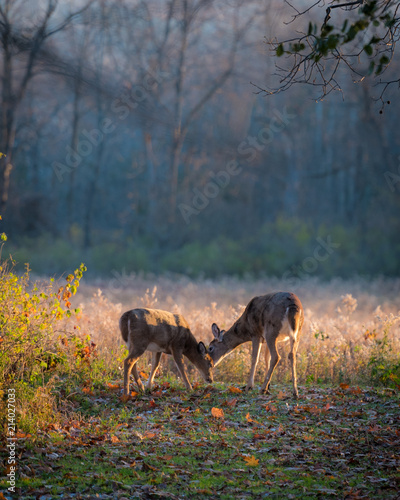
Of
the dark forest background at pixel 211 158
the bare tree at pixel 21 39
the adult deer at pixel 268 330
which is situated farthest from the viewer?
the dark forest background at pixel 211 158

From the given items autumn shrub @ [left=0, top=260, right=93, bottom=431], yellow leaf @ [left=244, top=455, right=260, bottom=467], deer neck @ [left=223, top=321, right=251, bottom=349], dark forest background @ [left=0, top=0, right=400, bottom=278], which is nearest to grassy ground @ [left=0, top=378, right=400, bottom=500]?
yellow leaf @ [left=244, top=455, right=260, bottom=467]

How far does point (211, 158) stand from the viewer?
39562mm

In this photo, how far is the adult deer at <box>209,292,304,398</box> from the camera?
8844 millimetres

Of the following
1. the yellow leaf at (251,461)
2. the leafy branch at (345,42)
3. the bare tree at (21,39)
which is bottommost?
the yellow leaf at (251,461)

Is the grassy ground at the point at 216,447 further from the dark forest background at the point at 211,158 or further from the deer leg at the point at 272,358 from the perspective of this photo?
the dark forest background at the point at 211,158

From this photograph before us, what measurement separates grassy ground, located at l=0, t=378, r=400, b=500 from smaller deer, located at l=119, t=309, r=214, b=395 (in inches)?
19.2

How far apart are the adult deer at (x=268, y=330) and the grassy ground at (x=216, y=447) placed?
0.55 meters

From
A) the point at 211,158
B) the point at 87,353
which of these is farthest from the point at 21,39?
the point at 211,158

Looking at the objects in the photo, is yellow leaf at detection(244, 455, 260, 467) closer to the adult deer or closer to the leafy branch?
the adult deer

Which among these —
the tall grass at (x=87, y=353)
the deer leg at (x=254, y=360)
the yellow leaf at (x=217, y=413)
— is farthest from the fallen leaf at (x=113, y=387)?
the deer leg at (x=254, y=360)

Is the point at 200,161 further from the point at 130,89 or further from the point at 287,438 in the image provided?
the point at 287,438

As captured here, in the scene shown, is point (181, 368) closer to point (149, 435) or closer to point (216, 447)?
point (149, 435)

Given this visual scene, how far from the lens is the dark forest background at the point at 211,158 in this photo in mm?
32875

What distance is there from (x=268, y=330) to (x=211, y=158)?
31.4m
